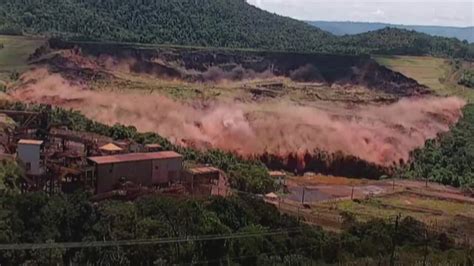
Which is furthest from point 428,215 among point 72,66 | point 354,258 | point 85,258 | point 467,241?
point 72,66

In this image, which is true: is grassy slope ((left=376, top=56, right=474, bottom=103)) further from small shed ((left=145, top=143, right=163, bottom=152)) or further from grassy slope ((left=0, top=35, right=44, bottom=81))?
small shed ((left=145, top=143, right=163, bottom=152))

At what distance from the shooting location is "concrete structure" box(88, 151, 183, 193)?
1701 inches

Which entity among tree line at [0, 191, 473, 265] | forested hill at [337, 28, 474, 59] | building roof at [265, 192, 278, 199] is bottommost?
building roof at [265, 192, 278, 199]

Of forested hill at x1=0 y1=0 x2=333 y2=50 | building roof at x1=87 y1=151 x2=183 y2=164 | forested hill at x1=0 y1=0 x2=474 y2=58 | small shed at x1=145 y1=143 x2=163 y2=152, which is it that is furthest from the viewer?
forested hill at x1=0 y1=0 x2=474 y2=58

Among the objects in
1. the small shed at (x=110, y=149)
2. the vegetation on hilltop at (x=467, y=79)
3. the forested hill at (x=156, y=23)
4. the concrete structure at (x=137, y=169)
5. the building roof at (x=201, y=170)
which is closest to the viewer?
the concrete structure at (x=137, y=169)

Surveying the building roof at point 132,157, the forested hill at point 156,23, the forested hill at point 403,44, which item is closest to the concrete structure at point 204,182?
the building roof at point 132,157

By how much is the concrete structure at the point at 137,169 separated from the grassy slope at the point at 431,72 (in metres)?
55.4

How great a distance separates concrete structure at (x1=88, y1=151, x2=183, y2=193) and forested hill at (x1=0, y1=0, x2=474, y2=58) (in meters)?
59.6

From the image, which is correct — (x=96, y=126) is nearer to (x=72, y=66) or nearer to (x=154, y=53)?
(x=72, y=66)

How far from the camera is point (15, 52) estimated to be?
9219 cm

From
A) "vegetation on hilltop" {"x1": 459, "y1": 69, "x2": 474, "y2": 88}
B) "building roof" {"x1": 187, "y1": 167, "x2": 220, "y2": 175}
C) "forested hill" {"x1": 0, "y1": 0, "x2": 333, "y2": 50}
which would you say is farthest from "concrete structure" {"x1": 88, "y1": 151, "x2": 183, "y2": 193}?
"vegetation on hilltop" {"x1": 459, "y1": 69, "x2": 474, "y2": 88}

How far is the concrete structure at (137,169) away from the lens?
142ft

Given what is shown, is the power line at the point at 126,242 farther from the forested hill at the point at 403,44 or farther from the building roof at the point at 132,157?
the forested hill at the point at 403,44

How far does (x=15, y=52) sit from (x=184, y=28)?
3569cm
